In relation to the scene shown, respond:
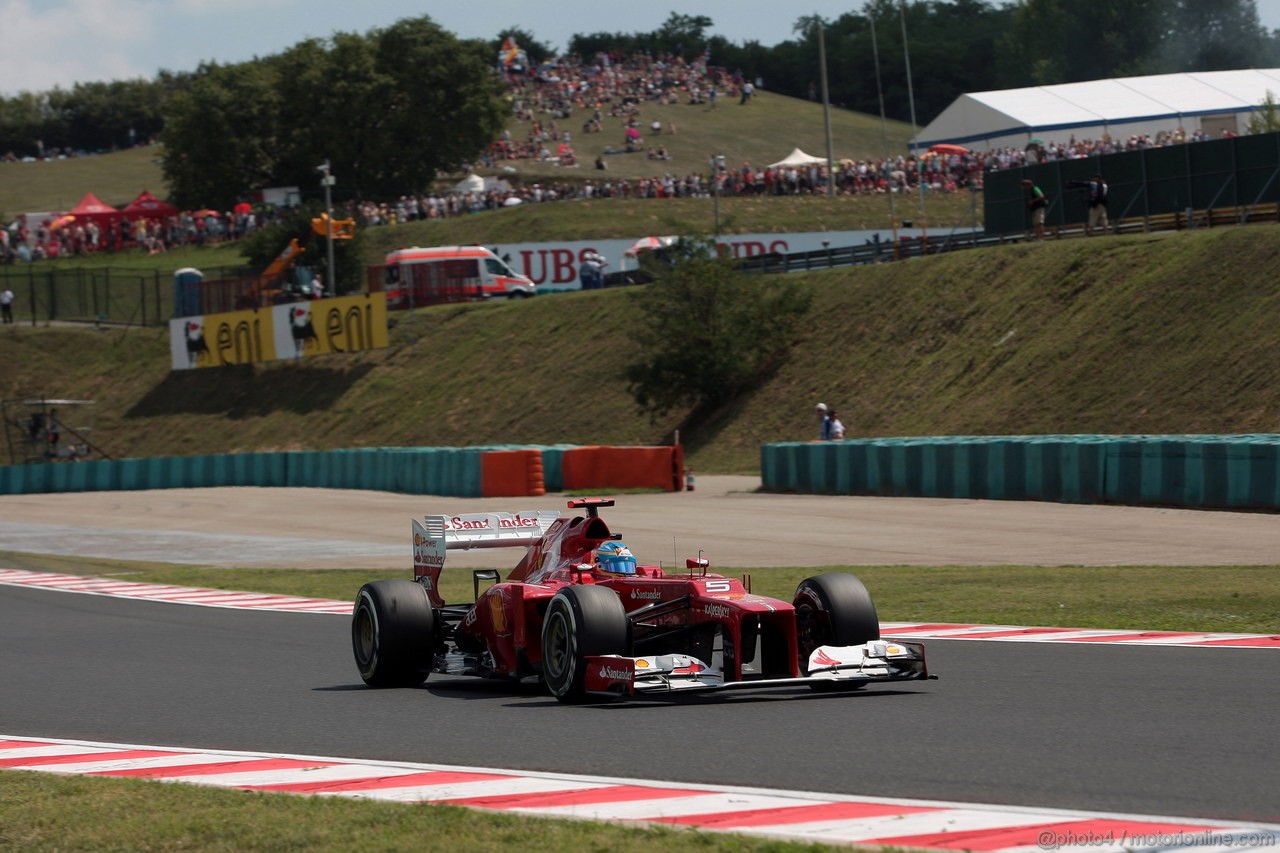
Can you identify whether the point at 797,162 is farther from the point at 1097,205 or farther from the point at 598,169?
the point at 1097,205

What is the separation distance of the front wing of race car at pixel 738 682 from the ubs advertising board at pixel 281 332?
143 feet

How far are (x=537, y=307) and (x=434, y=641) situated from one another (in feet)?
146

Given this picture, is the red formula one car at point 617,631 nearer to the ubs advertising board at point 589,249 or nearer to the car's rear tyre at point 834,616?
the car's rear tyre at point 834,616

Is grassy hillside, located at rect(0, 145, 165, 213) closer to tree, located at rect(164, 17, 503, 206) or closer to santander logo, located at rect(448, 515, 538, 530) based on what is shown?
tree, located at rect(164, 17, 503, 206)

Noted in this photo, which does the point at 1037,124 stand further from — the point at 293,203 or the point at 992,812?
the point at 992,812

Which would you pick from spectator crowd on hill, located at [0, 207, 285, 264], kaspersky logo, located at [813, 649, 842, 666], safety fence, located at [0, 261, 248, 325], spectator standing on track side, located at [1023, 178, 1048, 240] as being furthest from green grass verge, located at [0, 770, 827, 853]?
spectator crowd on hill, located at [0, 207, 285, 264]

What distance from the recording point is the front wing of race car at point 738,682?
31.4ft

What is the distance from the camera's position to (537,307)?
2196 inches

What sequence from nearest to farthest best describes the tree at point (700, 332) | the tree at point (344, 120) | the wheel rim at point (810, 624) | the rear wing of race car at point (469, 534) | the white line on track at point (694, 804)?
the white line on track at point (694, 804), the wheel rim at point (810, 624), the rear wing of race car at point (469, 534), the tree at point (700, 332), the tree at point (344, 120)

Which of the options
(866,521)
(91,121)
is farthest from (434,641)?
(91,121)

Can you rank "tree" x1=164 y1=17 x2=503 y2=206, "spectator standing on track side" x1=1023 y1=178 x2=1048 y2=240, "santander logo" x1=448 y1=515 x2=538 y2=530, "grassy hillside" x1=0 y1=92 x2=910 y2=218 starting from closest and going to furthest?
1. "santander logo" x1=448 y1=515 x2=538 y2=530
2. "spectator standing on track side" x1=1023 y1=178 x2=1048 y2=240
3. "tree" x1=164 y1=17 x2=503 y2=206
4. "grassy hillside" x1=0 y1=92 x2=910 y2=218

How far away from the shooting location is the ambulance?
59344mm

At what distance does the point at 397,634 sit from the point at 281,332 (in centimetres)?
4715

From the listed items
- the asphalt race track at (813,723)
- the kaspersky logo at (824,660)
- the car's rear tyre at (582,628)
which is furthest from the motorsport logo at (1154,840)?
the car's rear tyre at (582,628)
